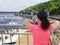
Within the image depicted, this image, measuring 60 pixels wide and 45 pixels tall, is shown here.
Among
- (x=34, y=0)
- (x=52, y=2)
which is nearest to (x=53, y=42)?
(x=34, y=0)

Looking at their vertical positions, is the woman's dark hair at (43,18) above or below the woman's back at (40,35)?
above

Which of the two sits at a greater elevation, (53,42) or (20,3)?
(20,3)

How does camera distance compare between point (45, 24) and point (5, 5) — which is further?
point (5, 5)

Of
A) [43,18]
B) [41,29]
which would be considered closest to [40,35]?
[41,29]

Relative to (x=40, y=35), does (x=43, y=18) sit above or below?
above

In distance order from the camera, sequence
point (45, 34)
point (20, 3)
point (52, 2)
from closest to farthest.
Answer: point (45, 34), point (20, 3), point (52, 2)

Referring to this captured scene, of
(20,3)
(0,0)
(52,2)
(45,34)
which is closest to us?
(45,34)

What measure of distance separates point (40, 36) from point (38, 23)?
0.17 metres

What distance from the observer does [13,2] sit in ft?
21.2

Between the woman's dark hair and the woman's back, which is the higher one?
the woman's dark hair

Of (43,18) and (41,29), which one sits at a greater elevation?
(43,18)

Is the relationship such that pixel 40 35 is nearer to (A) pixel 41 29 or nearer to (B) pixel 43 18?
(A) pixel 41 29

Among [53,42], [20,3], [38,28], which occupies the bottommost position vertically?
[53,42]

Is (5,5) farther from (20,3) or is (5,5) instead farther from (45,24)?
(45,24)
